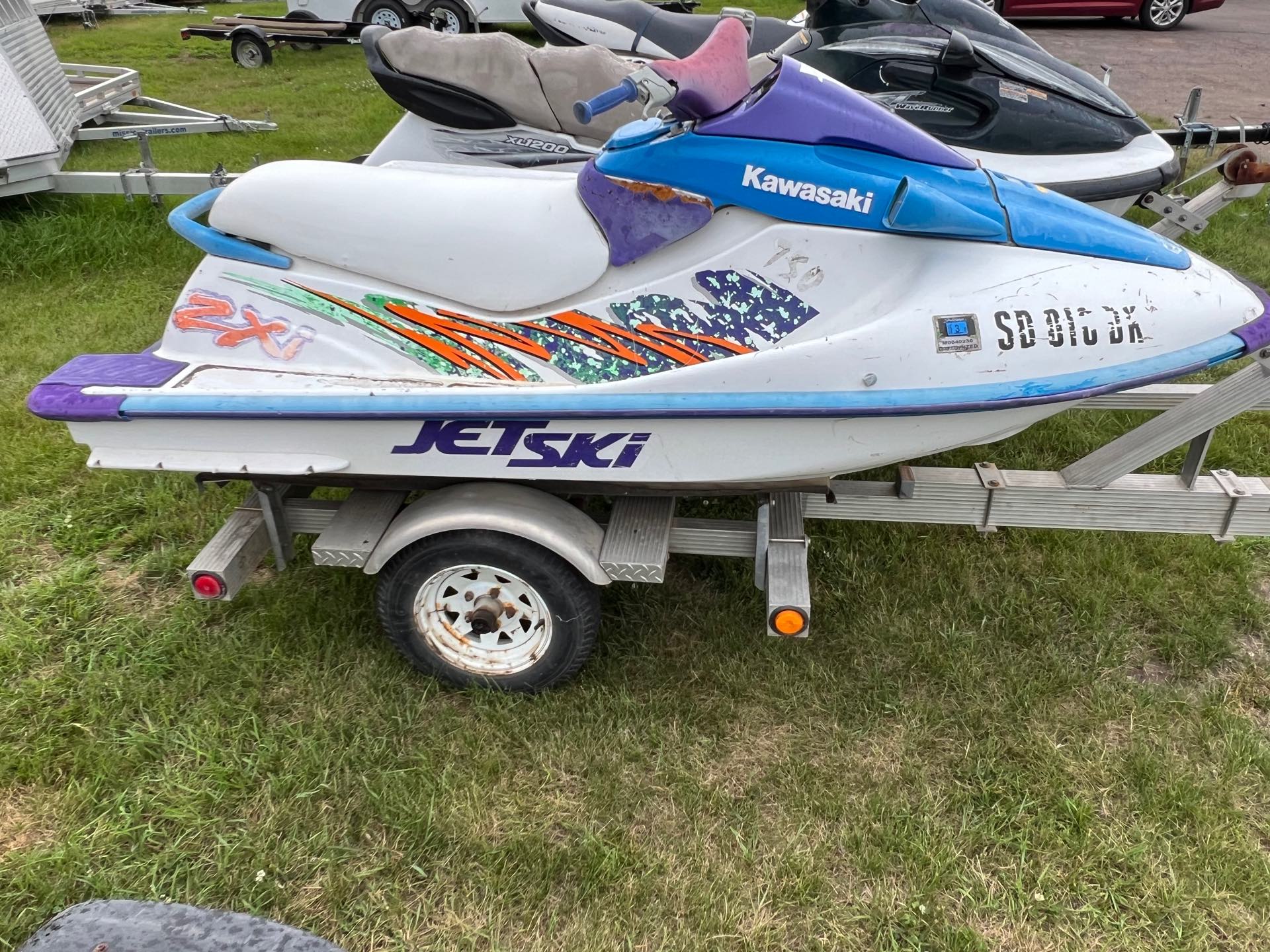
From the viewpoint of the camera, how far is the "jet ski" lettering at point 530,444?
7.96 ft

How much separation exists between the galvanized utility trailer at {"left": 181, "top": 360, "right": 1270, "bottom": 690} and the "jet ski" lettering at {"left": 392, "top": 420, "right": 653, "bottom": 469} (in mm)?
180

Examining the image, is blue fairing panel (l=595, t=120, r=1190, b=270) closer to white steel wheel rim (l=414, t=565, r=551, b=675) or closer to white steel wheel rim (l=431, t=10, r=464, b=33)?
white steel wheel rim (l=414, t=565, r=551, b=675)

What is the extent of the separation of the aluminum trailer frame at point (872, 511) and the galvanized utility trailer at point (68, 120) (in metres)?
3.07

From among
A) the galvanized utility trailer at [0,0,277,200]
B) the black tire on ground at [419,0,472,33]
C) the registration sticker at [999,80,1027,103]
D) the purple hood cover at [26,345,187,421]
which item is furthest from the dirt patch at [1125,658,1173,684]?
the black tire on ground at [419,0,472,33]

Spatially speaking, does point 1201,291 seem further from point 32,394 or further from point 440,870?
point 32,394

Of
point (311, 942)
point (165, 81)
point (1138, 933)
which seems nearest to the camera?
point (311, 942)

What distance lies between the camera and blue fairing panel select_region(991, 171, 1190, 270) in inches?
93.4

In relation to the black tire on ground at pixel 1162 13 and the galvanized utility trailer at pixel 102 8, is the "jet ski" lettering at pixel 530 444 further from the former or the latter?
the galvanized utility trailer at pixel 102 8

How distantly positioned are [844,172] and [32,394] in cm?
218

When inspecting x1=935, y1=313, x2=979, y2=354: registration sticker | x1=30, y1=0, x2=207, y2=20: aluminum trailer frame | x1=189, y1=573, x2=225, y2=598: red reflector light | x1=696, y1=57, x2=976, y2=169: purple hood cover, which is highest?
x1=696, y1=57, x2=976, y2=169: purple hood cover

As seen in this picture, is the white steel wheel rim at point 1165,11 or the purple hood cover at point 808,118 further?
the white steel wheel rim at point 1165,11

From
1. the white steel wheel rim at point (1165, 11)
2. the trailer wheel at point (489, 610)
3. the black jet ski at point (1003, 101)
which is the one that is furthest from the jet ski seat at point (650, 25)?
the white steel wheel rim at point (1165, 11)

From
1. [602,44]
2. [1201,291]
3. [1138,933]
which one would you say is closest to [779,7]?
[602,44]

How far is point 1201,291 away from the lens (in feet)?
7.86
